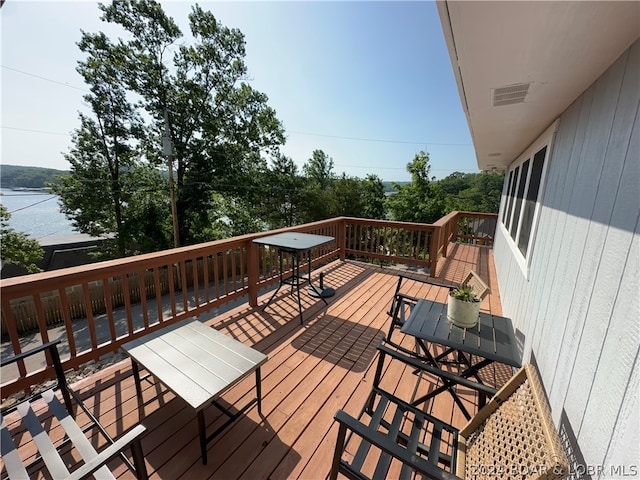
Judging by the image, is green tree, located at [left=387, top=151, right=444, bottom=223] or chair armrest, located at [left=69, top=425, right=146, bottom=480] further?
green tree, located at [left=387, top=151, right=444, bottom=223]

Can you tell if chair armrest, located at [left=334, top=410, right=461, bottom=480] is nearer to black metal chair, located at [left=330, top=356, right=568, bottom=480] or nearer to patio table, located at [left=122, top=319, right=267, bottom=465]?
black metal chair, located at [left=330, top=356, right=568, bottom=480]

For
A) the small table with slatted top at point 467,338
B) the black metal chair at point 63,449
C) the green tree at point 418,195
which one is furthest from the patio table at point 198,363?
the green tree at point 418,195

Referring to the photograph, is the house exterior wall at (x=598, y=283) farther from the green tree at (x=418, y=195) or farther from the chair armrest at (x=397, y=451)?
the green tree at (x=418, y=195)

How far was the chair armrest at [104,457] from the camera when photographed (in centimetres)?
93

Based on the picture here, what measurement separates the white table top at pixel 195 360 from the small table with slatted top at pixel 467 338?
117cm

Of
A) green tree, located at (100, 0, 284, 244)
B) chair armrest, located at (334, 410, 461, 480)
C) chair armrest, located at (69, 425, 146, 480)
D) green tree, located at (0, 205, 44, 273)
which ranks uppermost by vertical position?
green tree, located at (100, 0, 284, 244)

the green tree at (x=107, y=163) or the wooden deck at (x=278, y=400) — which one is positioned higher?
the green tree at (x=107, y=163)

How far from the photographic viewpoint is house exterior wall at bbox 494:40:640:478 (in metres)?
0.88

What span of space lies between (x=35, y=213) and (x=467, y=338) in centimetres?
1937

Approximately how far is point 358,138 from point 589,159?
2923cm

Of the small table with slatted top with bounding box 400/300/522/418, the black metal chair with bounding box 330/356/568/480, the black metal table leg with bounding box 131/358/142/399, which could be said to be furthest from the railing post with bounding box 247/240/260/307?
the black metal chair with bounding box 330/356/568/480

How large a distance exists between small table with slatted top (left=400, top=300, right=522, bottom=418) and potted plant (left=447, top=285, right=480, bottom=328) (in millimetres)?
63

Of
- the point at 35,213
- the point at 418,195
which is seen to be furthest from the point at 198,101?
the point at 418,195

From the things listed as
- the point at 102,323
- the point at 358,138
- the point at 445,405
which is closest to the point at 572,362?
the point at 445,405
